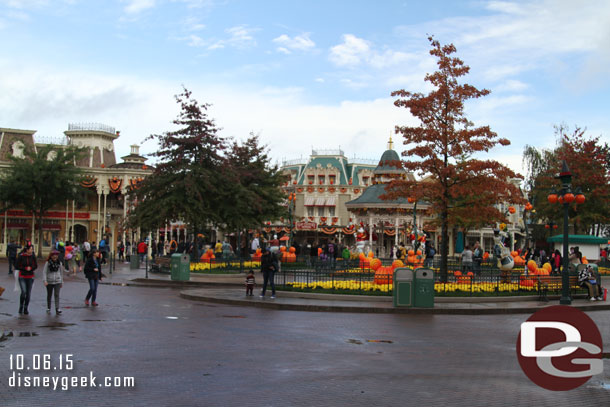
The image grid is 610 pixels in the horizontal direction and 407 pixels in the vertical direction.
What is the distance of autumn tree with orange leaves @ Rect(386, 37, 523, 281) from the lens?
2661cm

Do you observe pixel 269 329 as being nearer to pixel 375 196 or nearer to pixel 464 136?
pixel 464 136

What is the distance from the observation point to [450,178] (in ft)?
91.1

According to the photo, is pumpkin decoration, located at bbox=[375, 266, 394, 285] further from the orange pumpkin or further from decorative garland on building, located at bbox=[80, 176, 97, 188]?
decorative garland on building, located at bbox=[80, 176, 97, 188]

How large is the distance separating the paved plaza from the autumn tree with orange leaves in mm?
8884

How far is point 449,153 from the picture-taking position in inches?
1070

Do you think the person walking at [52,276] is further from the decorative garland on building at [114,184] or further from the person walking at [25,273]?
the decorative garland on building at [114,184]

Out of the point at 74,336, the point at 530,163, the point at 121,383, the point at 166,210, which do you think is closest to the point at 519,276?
the point at 74,336

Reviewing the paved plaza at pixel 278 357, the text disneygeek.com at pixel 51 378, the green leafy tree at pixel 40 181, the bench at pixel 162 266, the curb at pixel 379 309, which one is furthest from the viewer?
the green leafy tree at pixel 40 181

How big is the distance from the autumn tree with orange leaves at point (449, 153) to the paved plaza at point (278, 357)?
8.88 metres

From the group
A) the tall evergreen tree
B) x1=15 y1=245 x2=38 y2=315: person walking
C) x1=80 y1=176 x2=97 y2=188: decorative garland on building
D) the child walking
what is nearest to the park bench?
the tall evergreen tree

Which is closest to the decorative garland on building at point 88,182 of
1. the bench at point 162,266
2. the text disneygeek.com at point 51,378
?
the bench at point 162,266

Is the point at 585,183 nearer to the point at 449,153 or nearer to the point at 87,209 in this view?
the point at 449,153

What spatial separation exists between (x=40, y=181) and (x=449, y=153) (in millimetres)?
→ 38747

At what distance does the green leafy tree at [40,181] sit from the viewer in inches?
2130
